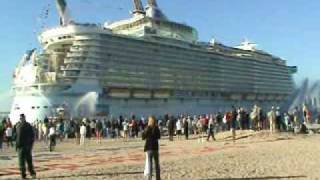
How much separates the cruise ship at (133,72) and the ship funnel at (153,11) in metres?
0.16

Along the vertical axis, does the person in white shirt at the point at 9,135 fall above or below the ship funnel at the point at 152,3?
below

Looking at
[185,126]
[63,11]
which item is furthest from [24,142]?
[63,11]

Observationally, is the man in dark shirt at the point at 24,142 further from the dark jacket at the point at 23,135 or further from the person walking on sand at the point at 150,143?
the person walking on sand at the point at 150,143

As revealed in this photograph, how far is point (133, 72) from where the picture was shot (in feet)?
230

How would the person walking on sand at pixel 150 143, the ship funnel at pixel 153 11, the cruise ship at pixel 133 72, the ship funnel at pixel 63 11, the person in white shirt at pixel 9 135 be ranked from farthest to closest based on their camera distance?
1. the ship funnel at pixel 153 11
2. the ship funnel at pixel 63 11
3. the cruise ship at pixel 133 72
4. the person in white shirt at pixel 9 135
5. the person walking on sand at pixel 150 143

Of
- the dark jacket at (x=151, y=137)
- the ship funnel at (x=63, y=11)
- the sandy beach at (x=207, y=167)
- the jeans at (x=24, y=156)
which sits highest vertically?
the ship funnel at (x=63, y=11)

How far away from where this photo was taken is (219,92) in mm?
84188

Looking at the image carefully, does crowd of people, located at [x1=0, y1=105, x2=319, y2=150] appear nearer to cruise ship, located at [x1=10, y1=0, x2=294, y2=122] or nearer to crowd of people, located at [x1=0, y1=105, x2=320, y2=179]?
crowd of people, located at [x1=0, y1=105, x2=320, y2=179]

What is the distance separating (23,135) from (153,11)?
7424 cm

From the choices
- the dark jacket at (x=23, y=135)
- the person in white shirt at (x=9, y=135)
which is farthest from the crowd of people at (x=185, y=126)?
the dark jacket at (x=23, y=135)

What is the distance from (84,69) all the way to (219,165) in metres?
52.0

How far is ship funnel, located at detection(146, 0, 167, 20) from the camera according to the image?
83994 mm

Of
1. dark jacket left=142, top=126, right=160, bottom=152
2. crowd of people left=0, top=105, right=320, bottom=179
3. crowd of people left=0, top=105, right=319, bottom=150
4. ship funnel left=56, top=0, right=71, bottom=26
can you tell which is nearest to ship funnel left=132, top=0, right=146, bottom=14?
ship funnel left=56, top=0, right=71, bottom=26

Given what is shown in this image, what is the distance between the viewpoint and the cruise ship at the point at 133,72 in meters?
62.0
